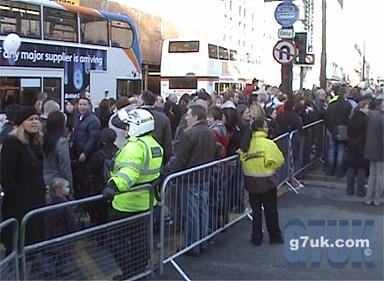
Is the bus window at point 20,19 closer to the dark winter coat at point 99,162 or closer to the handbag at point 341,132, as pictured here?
the dark winter coat at point 99,162

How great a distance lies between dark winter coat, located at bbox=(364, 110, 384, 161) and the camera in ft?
27.3

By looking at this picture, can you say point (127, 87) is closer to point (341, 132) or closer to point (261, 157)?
point (341, 132)

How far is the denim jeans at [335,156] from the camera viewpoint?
10.5 metres

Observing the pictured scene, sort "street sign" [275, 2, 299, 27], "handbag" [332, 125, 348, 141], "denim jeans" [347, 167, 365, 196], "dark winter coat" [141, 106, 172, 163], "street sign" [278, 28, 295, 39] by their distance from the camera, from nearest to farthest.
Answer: "dark winter coat" [141, 106, 172, 163]
"denim jeans" [347, 167, 365, 196]
"handbag" [332, 125, 348, 141]
"street sign" [275, 2, 299, 27]
"street sign" [278, 28, 295, 39]

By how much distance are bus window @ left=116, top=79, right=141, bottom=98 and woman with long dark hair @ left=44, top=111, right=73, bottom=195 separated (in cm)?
1149

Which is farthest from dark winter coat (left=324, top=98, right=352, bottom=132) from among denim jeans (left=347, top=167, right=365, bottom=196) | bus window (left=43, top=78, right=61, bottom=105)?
bus window (left=43, top=78, right=61, bottom=105)

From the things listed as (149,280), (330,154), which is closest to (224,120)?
(149,280)

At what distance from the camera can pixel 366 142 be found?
8.53 m

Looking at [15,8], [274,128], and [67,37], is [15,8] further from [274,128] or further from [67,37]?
[274,128]

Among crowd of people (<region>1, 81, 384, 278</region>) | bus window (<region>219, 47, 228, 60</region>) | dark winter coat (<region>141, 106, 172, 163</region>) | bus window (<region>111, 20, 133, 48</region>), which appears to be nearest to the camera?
crowd of people (<region>1, 81, 384, 278</region>)

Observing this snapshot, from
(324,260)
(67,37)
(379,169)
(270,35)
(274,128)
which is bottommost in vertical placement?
(324,260)

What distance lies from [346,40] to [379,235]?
9397 cm

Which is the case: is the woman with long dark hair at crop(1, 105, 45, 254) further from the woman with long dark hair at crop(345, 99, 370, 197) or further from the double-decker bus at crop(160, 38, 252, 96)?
the double-decker bus at crop(160, 38, 252, 96)

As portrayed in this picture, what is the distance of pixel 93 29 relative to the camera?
1625 cm
